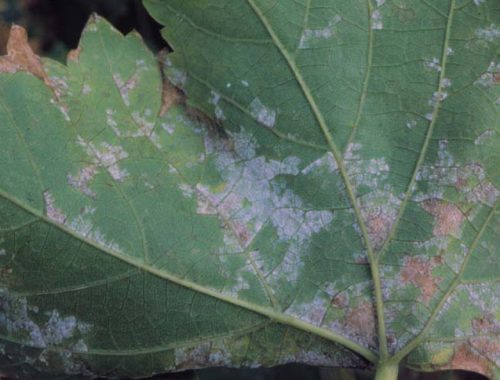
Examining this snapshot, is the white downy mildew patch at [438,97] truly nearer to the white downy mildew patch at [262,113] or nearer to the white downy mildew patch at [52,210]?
the white downy mildew patch at [262,113]

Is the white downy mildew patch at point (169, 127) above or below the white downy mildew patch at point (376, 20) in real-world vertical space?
below

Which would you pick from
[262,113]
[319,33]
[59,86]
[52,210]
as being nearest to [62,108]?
[59,86]

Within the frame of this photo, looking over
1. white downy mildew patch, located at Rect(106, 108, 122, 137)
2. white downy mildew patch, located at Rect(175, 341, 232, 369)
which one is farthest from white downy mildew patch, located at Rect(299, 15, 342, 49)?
white downy mildew patch, located at Rect(175, 341, 232, 369)

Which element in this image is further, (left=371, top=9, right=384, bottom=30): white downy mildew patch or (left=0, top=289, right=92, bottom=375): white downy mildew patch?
(left=0, top=289, right=92, bottom=375): white downy mildew patch

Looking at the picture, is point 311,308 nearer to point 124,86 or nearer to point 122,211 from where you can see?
point 122,211

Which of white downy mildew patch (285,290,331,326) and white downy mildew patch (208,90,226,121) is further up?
white downy mildew patch (208,90,226,121)

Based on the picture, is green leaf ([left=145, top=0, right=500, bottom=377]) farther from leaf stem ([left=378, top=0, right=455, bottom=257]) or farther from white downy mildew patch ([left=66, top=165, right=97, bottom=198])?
white downy mildew patch ([left=66, top=165, right=97, bottom=198])

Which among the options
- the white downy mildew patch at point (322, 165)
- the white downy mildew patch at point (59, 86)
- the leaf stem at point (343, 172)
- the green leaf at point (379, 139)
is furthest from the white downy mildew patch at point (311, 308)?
the white downy mildew patch at point (59, 86)
